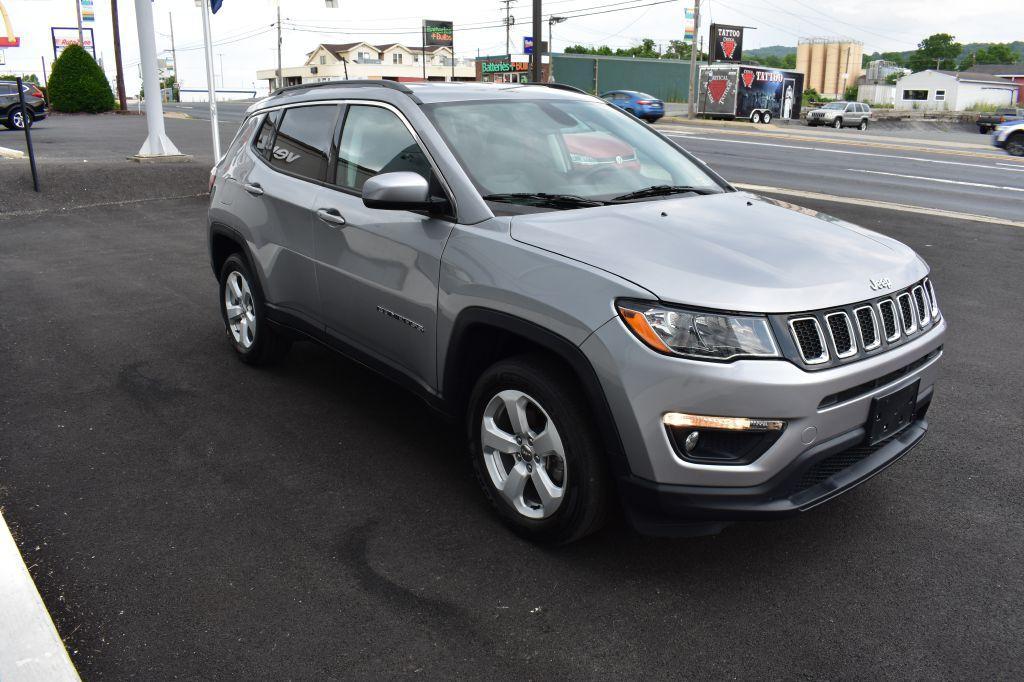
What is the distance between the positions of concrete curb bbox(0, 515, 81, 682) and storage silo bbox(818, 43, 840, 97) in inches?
6506

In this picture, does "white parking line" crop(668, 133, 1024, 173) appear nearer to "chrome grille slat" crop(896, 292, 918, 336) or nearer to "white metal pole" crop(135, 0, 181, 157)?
"white metal pole" crop(135, 0, 181, 157)

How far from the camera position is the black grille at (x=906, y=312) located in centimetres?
331

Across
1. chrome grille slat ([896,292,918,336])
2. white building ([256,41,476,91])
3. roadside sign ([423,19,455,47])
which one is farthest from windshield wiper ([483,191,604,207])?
white building ([256,41,476,91])

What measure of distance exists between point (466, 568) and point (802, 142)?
28.8m

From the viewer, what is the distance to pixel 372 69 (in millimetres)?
109000

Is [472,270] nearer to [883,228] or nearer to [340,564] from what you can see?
[340,564]

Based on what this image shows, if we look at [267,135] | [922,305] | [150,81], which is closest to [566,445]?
[922,305]

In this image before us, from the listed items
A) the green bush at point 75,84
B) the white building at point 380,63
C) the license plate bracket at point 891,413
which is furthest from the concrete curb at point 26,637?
the white building at point 380,63

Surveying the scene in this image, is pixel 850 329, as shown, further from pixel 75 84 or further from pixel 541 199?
pixel 75 84

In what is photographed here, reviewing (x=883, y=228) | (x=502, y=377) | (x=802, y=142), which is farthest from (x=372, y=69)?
(x=502, y=377)

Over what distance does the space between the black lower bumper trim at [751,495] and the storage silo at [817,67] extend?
168 m

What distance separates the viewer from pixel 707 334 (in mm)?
2850

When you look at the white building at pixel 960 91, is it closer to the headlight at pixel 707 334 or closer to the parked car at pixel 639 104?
the parked car at pixel 639 104

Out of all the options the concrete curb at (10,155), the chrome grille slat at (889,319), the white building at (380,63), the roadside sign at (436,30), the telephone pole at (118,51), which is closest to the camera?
the chrome grille slat at (889,319)
